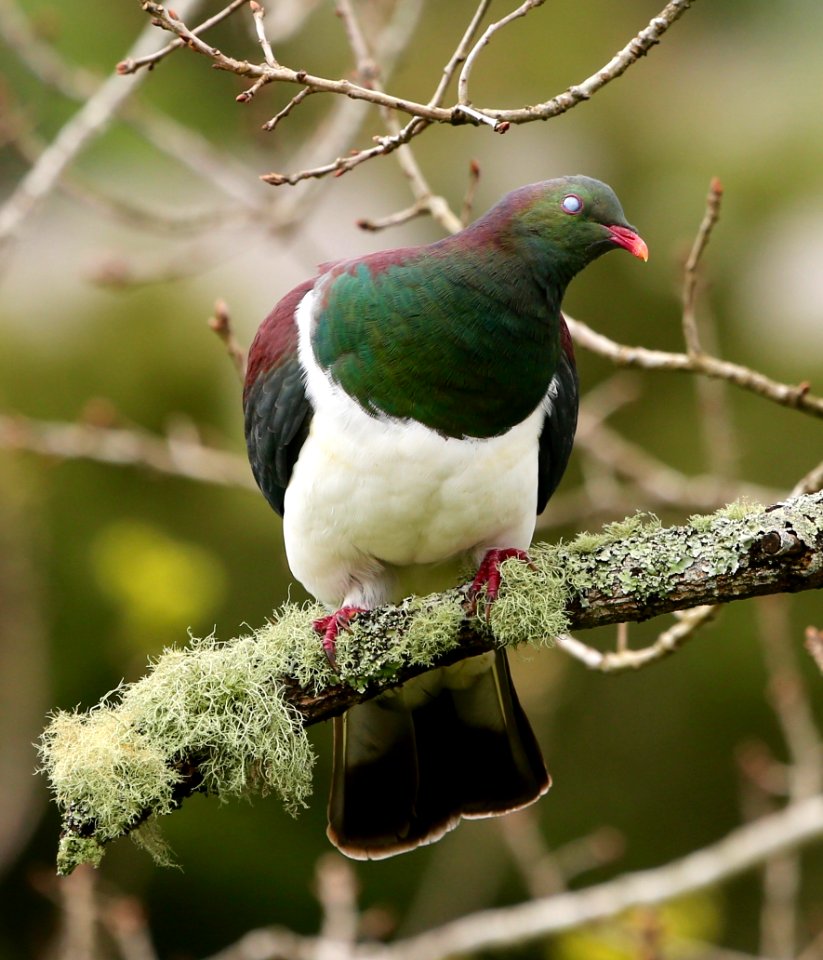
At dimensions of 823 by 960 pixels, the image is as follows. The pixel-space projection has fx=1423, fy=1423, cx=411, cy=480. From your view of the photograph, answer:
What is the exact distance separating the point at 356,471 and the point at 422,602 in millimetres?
378

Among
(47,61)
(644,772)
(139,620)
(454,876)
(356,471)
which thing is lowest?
(454,876)

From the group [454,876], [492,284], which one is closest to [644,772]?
[454,876]

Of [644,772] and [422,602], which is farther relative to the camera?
[644,772]

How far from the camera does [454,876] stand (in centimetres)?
724

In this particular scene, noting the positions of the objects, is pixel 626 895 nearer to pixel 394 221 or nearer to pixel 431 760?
pixel 431 760

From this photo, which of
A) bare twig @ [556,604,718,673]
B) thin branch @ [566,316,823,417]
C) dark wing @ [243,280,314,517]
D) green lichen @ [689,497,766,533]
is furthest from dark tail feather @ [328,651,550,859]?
green lichen @ [689,497,766,533]

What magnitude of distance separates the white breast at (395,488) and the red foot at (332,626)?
0.27 m

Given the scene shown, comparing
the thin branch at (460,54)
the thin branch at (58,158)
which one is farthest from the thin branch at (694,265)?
the thin branch at (58,158)

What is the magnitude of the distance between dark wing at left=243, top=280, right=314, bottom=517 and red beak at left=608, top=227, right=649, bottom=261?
0.87 meters

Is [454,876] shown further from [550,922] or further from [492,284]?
[492,284]

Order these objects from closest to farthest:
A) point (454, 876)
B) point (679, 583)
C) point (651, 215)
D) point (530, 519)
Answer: point (679, 583), point (530, 519), point (454, 876), point (651, 215)

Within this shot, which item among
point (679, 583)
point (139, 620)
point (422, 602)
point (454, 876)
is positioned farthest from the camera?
point (454, 876)

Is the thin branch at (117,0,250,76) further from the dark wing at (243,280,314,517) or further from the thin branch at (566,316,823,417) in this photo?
the thin branch at (566,316,823,417)

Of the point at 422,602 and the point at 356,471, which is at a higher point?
the point at 356,471
